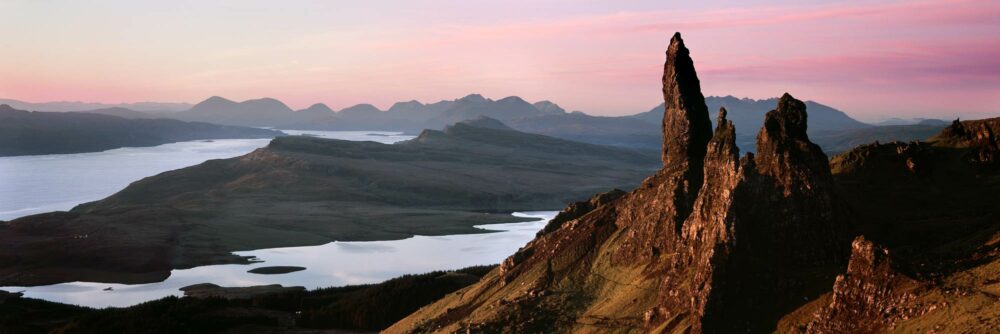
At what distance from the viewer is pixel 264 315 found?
8006cm

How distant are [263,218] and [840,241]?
165227 mm

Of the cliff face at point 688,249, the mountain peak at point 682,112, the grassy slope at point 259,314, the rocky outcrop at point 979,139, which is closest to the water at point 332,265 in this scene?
the grassy slope at point 259,314

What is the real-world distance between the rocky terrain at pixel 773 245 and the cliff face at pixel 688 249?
8 cm

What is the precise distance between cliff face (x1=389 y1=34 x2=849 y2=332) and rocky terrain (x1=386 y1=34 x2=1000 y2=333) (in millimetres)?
82

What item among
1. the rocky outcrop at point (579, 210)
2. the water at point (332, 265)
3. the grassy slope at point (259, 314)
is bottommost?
the water at point (332, 265)

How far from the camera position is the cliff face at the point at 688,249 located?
39.3m

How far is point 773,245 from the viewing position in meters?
40.3

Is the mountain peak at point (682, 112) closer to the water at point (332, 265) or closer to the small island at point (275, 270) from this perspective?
the water at point (332, 265)

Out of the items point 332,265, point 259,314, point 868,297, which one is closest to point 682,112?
point 868,297

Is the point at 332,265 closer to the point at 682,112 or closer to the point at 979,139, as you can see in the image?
the point at 682,112

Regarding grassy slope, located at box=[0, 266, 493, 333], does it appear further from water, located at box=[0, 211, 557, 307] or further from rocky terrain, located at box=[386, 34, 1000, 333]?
water, located at box=[0, 211, 557, 307]

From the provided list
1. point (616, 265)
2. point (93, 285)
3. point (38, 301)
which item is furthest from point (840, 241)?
point (93, 285)

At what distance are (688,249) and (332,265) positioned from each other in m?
103

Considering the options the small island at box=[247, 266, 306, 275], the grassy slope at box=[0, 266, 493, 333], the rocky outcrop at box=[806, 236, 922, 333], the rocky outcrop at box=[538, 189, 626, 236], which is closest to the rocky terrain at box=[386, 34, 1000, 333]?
the rocky outcrop at box=[806, 236, 922, 333]
